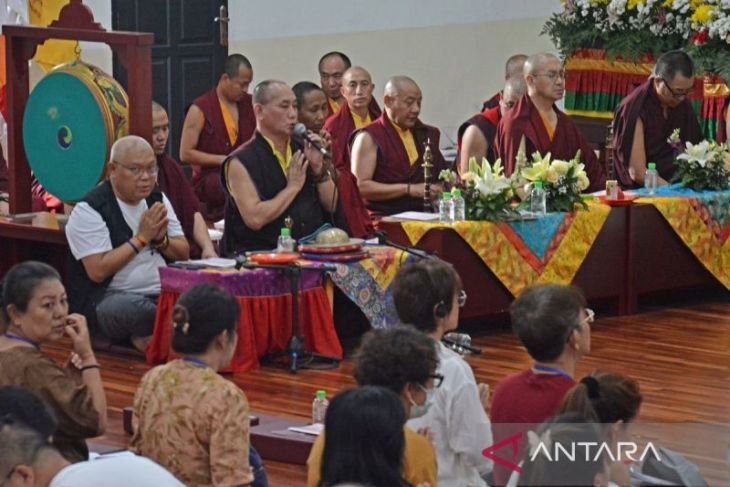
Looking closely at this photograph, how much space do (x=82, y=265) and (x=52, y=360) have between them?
2.83 metres

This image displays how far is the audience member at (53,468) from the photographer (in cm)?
308

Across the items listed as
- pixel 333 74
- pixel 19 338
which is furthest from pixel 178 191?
pixel 19 338

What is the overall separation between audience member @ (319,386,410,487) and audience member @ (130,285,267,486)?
0.76 m

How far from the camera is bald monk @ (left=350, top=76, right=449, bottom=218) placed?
27.5 feet

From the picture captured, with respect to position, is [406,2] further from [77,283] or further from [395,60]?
[77,283]

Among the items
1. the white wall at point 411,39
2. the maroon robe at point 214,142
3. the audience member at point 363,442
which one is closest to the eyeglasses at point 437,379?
the audience member at point 363,442

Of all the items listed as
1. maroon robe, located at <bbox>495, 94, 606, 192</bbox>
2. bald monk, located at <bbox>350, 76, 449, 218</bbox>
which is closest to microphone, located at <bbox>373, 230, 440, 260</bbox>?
bald monk, located at <bbox>350, 76, 449, 218</bbox>

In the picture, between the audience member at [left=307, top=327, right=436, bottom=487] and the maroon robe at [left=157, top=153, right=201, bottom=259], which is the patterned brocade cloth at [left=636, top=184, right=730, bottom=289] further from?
the audience member at [left=307, top=327, right=436, bottom=487]

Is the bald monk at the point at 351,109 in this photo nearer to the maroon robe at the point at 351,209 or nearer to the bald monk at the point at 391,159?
the bald monk at the point at 391,159

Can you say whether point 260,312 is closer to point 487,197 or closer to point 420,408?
point 487,197

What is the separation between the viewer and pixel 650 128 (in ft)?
29.6

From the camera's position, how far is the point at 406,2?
12477 mm

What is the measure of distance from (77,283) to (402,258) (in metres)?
1.40

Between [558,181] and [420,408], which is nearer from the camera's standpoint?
[420,408]
